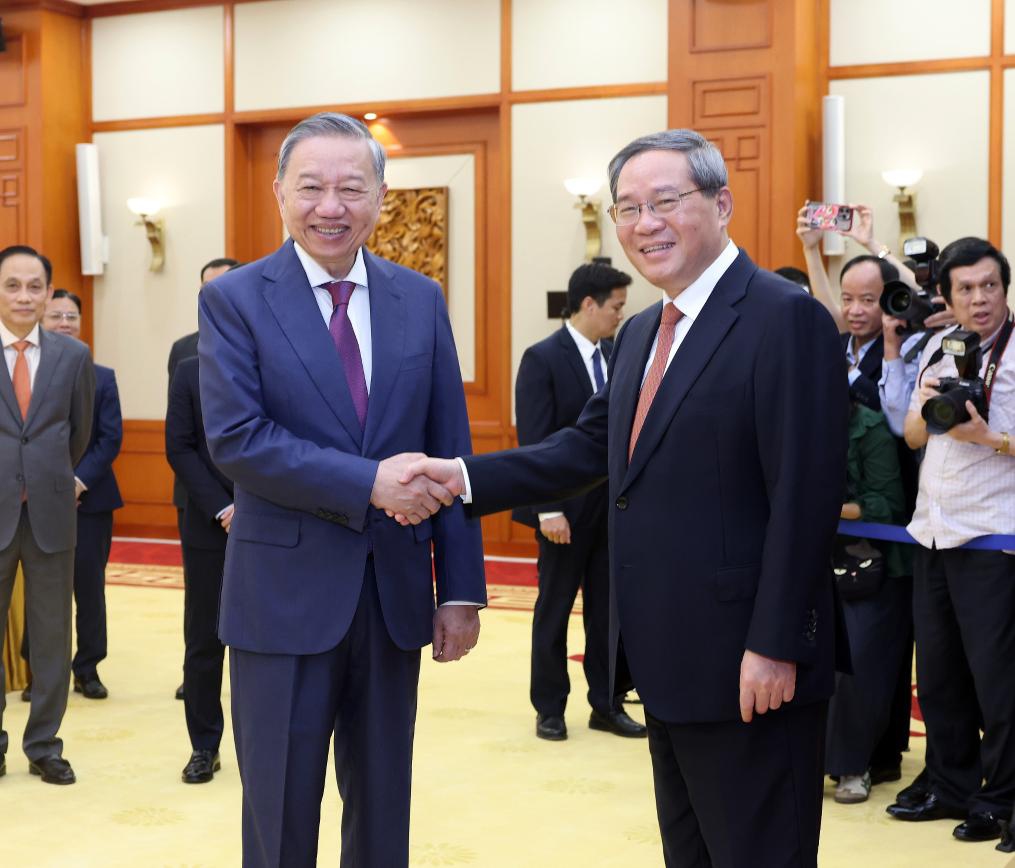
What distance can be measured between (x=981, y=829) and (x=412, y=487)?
2272 millimetres

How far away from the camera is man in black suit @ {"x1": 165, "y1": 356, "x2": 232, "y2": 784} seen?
4215 millimetres

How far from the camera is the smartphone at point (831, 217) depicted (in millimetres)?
4336

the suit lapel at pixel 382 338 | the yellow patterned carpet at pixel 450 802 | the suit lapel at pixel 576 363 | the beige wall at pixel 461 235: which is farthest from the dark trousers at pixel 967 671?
the beige wall at pixel 461 235

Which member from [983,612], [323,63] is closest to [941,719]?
[983,612]

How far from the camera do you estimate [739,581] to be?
6.86 ft

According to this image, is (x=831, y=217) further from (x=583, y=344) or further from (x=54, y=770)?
(x=54, y=770)

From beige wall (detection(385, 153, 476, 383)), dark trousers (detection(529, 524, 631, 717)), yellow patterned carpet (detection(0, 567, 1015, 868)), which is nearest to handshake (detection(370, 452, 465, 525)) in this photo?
yellow patterned carpet (detection(0, 567, 1015, 868))

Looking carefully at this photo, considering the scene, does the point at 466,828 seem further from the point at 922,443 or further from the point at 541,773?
the point at 922,443

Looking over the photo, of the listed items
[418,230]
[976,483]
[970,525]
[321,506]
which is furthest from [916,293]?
[418,230]

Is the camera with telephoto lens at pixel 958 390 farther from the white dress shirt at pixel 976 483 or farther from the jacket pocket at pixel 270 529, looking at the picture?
the jacket pocket at pixel 270 529

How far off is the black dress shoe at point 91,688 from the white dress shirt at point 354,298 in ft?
11.3

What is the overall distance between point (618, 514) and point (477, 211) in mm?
6805

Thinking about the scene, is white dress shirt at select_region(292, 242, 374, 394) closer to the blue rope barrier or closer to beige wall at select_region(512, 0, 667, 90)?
the blue rope barrier

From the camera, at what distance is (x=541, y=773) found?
14.1ft
